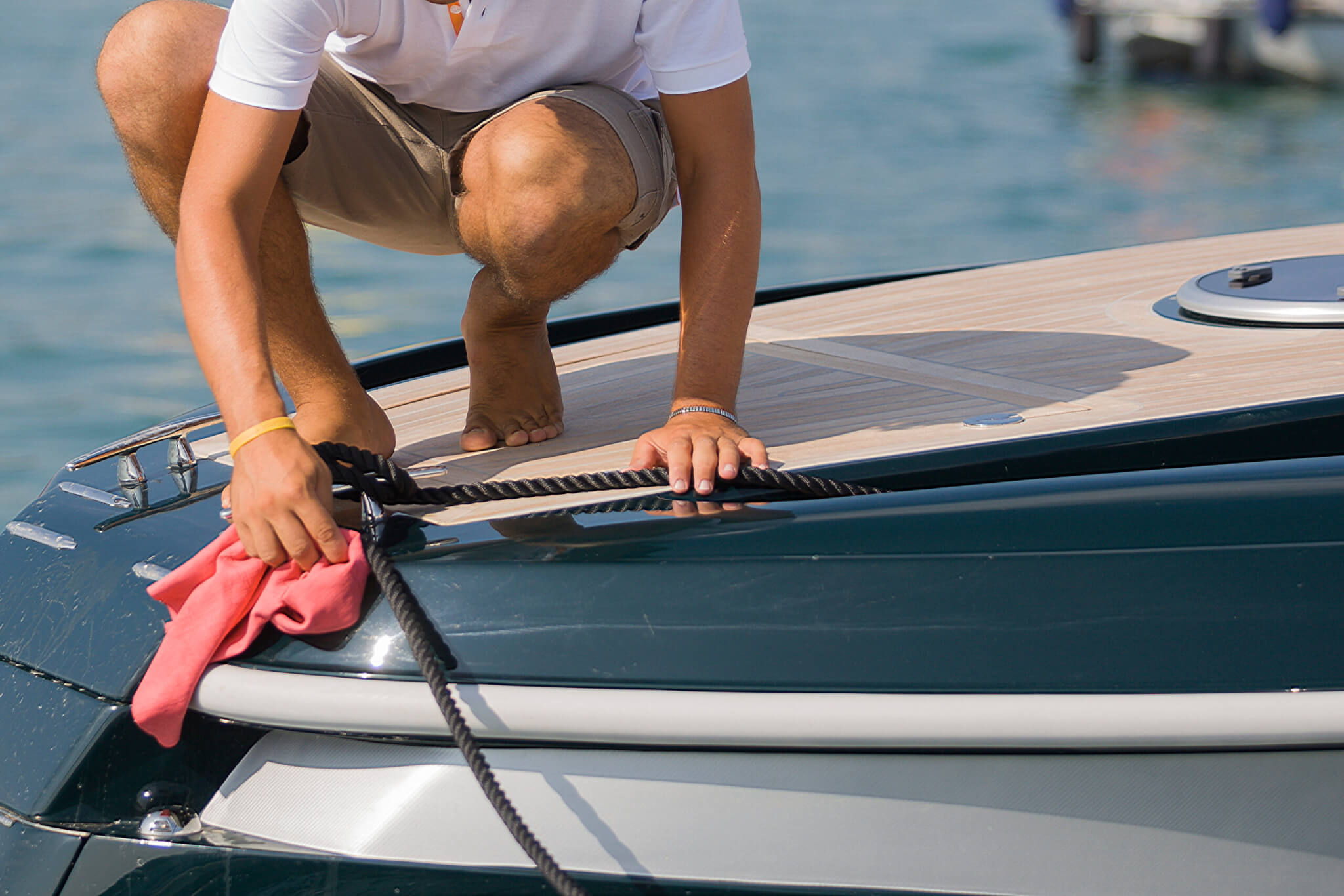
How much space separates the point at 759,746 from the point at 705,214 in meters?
0.71

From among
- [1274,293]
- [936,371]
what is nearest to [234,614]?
[936,371]

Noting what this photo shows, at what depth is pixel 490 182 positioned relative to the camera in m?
1.80

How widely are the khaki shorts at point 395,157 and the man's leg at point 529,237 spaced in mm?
65

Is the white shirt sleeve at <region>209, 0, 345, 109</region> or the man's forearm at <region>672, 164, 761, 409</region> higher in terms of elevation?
the white shirt sleeve at <region>209, 0, 345, 109</region>

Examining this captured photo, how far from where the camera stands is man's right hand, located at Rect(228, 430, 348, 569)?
1.42 meters

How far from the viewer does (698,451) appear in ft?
5.34

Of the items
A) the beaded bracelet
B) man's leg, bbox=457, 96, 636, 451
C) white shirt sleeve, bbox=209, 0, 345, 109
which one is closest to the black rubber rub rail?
the beaded bracelet

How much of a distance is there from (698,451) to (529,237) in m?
0.35

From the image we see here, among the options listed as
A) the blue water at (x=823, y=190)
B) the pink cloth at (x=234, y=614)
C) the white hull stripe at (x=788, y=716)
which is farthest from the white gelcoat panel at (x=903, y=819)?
the blue water at (x=823, y=190)

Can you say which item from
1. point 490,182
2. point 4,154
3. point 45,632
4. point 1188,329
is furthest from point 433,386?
point 4,154

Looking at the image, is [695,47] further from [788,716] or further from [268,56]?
[788,716]

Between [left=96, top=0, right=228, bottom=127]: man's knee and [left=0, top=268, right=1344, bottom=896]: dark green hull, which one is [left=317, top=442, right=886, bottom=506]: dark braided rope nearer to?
[left=0, top=268, right=1344, bottom=896]: dark green hull

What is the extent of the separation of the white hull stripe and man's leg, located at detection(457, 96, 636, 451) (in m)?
0.56

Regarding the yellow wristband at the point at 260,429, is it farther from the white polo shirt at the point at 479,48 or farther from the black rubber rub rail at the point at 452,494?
the white polo shirt at the point at 479,48
